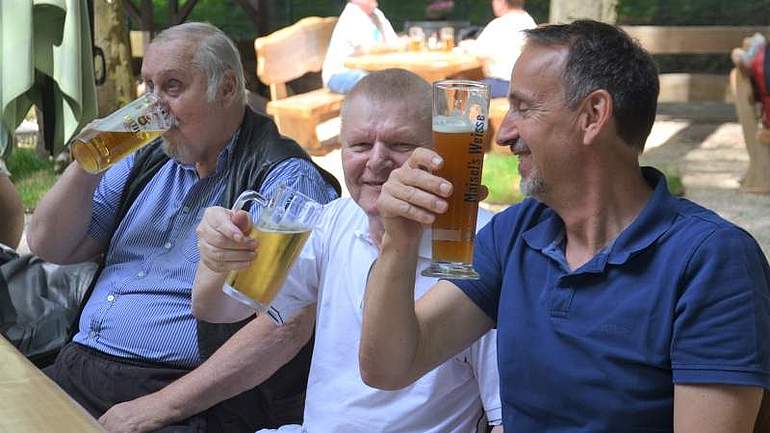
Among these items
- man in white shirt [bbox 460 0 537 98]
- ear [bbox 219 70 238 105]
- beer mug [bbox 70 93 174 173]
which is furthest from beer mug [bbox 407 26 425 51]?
beer mug [bbox 70 93 174 173]

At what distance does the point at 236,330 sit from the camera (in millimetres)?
2674

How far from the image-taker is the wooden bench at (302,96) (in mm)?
9070

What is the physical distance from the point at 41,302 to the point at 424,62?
549cm

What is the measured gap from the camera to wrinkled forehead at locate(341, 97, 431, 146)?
224 cm

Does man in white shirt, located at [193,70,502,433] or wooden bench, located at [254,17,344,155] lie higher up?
man in white shirt, located at [193,70,502,433]

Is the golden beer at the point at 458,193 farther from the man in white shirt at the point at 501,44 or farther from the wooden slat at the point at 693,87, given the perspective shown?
the wooden slat at the point at 693,87

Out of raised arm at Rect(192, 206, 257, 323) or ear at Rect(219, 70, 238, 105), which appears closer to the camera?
raised arm at Rect(192, 206, 257, 323)

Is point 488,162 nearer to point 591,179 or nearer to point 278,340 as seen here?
point 278,340

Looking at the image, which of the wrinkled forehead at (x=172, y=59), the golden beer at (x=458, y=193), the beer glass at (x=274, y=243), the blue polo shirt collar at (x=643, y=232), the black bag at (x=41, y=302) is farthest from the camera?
the black bag at (x=41, y=302)

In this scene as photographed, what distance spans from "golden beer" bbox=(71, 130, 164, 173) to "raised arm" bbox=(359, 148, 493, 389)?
969mm

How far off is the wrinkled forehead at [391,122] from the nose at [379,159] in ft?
0.06

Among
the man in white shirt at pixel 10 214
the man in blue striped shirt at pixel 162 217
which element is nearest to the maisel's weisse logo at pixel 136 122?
the man in blue striped shirt at pixel 162 217

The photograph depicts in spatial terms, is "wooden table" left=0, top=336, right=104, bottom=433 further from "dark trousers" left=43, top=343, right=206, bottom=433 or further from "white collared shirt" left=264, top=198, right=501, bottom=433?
"dark trousers" left=43, top=343, right=206, bottom=433

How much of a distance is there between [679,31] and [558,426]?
9.69m
